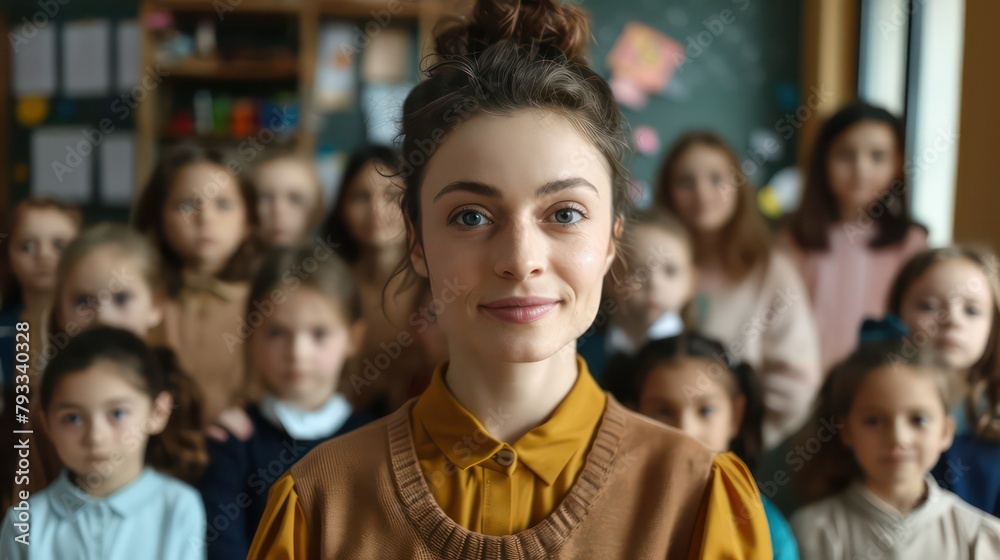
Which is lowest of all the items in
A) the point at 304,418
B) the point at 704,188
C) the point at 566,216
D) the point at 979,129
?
the point at 304,418

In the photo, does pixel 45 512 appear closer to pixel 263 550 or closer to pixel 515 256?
pixel 263 550

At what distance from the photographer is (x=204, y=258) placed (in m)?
2.44

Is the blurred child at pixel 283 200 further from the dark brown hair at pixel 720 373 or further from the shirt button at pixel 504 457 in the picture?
the shirt button at pixel 504 457

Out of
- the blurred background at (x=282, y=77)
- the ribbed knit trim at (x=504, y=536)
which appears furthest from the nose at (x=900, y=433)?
the blurred background at (x=282, y=77)

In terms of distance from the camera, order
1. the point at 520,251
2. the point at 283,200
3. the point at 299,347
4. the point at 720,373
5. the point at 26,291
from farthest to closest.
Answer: the point at 283,200
the point at 26,291
the point at 299,347
the point at 720,373
the point at 520,251

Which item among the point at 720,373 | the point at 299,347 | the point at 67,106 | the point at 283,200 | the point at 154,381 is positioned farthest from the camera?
the point at 67,106

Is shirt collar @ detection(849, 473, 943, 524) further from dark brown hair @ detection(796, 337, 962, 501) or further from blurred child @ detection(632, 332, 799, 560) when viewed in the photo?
blurred child @ detection(632, 332, 799, 560)

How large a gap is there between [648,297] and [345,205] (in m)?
0.93

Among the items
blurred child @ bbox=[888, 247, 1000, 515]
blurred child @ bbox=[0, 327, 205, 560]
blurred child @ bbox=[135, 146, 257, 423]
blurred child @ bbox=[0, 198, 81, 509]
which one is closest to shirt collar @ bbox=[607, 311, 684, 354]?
blurred child @ bbox=[888, 247, 1000, 515]

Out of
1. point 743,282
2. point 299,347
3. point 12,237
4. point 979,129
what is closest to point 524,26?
point 299,347

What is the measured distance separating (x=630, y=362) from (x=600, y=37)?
2.79 meters

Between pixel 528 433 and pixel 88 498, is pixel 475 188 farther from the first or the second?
pixel 88 498

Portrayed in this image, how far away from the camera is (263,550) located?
44.2 inches

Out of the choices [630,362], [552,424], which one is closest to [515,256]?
[552,424]
